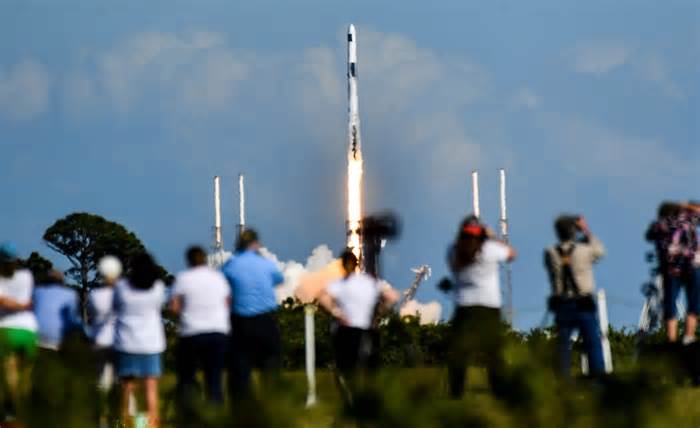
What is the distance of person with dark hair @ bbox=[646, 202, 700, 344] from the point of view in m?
20.5

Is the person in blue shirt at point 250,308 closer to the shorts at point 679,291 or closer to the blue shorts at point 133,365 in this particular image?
the blue shorts at point 133,365

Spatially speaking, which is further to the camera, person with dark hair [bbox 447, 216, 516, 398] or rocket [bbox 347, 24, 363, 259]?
rocket [bbox 347, 24, 363, 259]

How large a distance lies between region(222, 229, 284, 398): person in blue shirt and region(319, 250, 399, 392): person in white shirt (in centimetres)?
95

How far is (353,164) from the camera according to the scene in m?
72.8

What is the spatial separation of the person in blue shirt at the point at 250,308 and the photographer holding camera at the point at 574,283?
2.88 m

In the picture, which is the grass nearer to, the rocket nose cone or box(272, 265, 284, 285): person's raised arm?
box(272, 265, 284, 285): person's raised arm

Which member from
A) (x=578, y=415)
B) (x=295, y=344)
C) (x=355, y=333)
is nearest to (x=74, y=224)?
(x=295, y=344)

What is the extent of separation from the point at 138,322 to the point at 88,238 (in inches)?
3975

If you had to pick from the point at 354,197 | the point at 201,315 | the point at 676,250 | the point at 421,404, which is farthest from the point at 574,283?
the point at 354,197

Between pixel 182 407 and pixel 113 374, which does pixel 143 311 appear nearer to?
pixel 113 374

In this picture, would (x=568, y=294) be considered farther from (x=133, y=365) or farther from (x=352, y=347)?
(x=133, y=365)

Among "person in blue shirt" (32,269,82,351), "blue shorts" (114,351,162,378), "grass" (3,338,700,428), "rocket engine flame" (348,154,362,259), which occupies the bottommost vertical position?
"grass" (3,338,700,428)

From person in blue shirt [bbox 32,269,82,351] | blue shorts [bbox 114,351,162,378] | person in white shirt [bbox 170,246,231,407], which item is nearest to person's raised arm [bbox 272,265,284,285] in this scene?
person in white shirt [bbox 170,246,231,407]

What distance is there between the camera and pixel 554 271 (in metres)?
19.7
